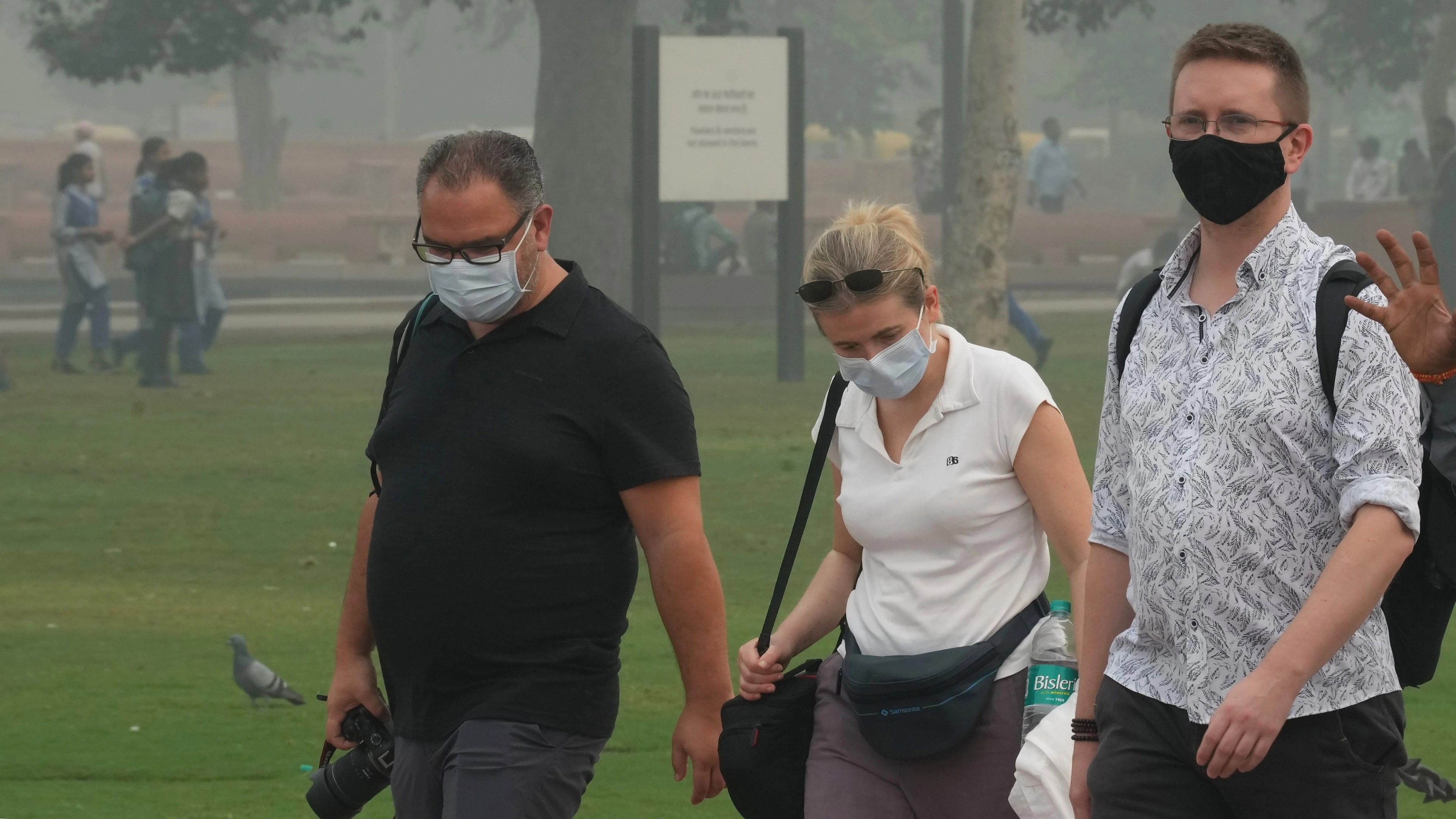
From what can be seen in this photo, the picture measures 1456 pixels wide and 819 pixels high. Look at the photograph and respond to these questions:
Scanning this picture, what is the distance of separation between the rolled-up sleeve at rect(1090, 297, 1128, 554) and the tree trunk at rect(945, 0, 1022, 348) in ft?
54.0

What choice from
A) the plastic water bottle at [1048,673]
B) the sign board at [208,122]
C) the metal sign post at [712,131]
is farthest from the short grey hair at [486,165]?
the sign board at [208,122]

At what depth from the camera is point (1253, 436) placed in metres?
3.09

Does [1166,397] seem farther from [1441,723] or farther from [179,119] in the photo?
[179,119]

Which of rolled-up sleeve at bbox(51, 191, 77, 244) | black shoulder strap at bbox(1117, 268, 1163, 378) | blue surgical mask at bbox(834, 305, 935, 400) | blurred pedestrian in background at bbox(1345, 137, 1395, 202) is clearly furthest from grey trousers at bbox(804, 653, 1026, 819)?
blurred pedestrian in background at bbox(1345, 137, 1395, 202)

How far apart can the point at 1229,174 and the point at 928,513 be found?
94 centimetres

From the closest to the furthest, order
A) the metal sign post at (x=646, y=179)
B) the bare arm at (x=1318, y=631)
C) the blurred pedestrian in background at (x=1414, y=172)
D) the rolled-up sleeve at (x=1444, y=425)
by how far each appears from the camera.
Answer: the bare arm at (x=1318, y=631)
the rolled-up sleeve at (x=1444, y=425)
the metal sign post at (x=646, y=179)
the blurred pedestrian in background at (x=1414, y=172)

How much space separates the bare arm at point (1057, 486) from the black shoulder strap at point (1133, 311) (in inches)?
16.5

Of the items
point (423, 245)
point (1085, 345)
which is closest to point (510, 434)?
point (423, 245)

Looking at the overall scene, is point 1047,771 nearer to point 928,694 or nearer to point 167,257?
point 928,694

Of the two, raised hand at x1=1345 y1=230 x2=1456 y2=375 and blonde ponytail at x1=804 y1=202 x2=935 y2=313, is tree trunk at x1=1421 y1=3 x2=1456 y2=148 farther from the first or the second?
raised hand at x1=1345 y1=230 x2=1456 y2=375

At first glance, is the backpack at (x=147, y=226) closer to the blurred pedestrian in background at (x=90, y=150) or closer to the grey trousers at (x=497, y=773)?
the blurred pedestrian in background at (x=90, y=150)

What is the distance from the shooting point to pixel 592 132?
85.1 ft

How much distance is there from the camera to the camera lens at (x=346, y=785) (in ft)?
13.8

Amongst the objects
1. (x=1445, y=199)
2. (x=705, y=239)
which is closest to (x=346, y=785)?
(x=705, y=239)
